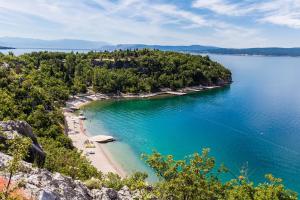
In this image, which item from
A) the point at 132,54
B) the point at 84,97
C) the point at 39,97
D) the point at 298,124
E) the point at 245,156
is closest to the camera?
the point at 245,156

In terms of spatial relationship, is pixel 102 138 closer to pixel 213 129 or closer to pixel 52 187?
pixel 213 129

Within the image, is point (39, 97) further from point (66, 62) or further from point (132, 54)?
point (132, 54)

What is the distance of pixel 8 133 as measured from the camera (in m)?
32.0

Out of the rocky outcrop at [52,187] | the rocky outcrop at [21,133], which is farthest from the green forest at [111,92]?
the rocky outcrop at [52,187]

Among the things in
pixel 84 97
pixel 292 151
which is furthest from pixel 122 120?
pixel 292 151

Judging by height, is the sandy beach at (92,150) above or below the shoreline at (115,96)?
below

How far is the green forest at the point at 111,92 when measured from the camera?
28047mm

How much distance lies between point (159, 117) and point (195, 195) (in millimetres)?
72020

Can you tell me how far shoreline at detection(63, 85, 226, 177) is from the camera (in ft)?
192

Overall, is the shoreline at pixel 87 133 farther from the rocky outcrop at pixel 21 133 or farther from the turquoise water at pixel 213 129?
the rocky outcrop at pixel 21 133

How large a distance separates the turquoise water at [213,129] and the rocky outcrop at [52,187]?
2174cm

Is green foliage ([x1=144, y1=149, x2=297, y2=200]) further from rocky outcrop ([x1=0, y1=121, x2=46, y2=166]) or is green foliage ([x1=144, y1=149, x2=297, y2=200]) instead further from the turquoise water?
rocky outcrop ([x1=0, y1=121, x2=46, y2=166])

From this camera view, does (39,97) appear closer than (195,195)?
No

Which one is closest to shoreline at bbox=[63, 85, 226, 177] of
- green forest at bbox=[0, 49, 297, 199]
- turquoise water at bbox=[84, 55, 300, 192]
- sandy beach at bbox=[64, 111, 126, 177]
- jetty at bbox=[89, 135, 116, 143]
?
sandy beach at bbox=[64, 111, 126, 177]
